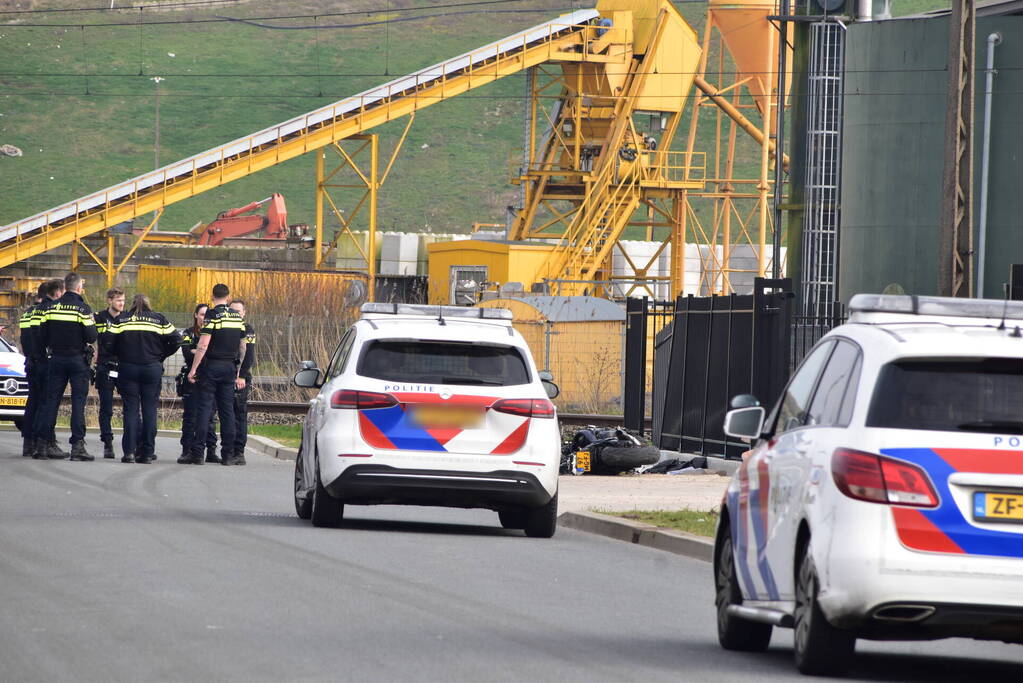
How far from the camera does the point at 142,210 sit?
195ft

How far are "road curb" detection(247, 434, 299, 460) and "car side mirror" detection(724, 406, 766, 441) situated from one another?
1590 centimetres

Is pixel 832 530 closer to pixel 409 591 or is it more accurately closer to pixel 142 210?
pixel 409 591

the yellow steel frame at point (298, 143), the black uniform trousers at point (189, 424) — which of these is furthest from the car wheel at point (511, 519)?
the yellow steel frame at point (298, 143)

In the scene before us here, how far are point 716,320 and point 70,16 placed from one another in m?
143

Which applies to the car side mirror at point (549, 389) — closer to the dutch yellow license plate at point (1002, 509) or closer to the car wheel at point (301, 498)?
the car wheel at point (301, 498)

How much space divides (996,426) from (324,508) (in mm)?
7828

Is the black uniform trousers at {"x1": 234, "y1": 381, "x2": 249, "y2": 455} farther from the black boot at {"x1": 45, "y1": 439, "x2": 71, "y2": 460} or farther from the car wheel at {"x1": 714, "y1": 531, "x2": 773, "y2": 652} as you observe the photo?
the car wheel at {"x1": 714, "y1": 531, "x2": 773, "y2": 652}

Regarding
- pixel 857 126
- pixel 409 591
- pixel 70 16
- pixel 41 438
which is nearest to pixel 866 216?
pixel 857 126

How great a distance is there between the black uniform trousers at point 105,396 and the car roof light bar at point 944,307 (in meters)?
15.4

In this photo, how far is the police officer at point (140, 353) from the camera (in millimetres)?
21766

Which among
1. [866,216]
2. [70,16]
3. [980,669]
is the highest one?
[70,16]

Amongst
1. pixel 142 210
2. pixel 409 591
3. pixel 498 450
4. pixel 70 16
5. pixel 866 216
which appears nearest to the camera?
pixel 409 591

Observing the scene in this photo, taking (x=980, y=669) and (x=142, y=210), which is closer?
(x=980, y=669)

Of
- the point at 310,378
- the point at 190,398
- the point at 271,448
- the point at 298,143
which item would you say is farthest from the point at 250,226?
the point at 310,378
